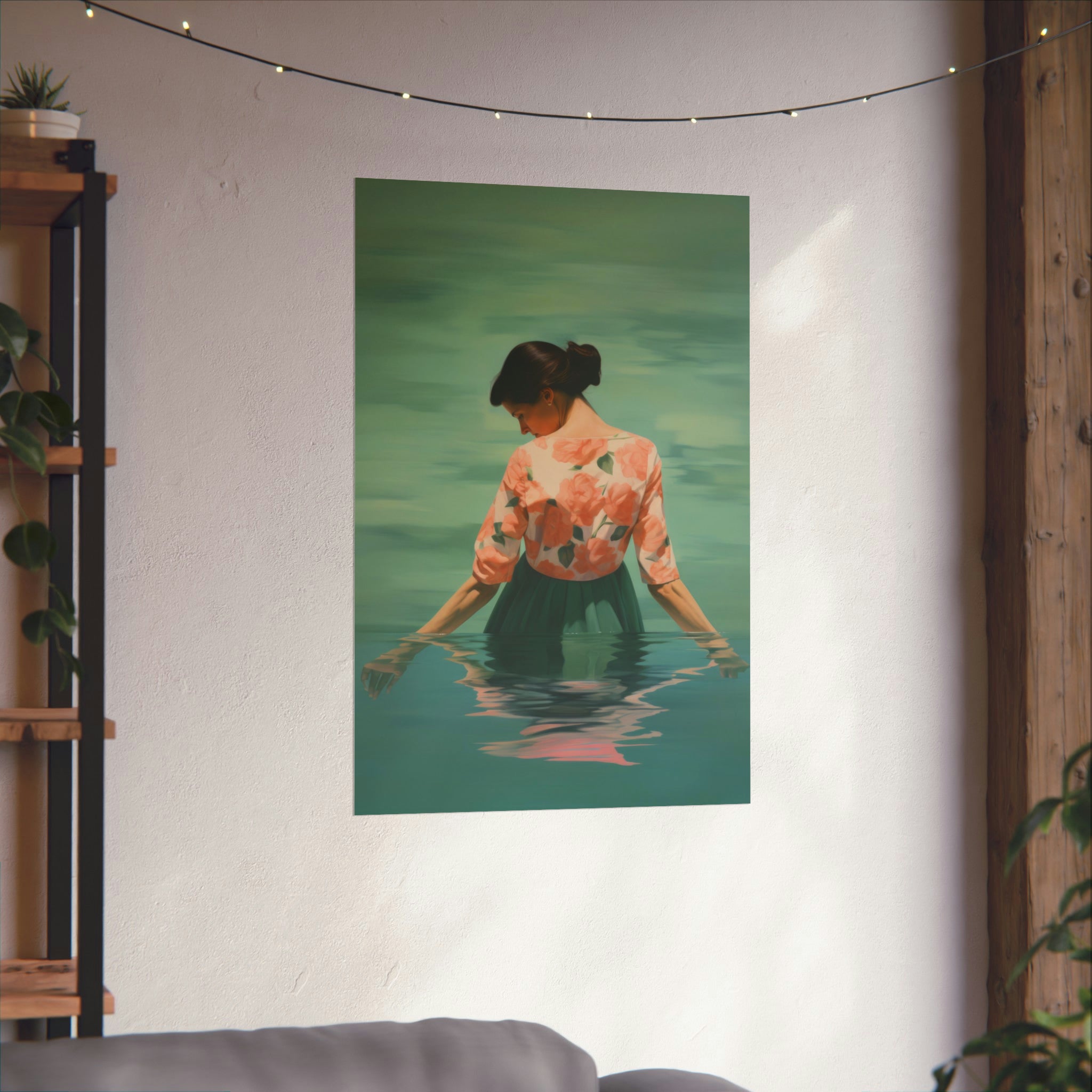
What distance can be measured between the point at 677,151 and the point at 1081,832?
1874 mm

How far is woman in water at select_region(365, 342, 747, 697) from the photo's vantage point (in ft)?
7.29

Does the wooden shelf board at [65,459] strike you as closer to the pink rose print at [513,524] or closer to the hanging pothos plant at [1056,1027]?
the pink rose print at [513,524]

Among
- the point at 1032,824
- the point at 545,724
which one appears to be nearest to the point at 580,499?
the point at 545,724

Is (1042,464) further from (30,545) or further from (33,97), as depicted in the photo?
(33,97)

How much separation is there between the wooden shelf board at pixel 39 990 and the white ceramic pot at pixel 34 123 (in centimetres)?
149

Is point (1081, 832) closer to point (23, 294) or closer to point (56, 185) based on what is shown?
point (56, 185)

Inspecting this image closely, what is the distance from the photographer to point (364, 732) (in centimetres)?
214

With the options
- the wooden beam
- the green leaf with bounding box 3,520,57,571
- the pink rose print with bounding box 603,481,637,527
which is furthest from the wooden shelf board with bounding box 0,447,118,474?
the wooden beam

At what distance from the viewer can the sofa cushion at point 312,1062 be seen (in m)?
1.12

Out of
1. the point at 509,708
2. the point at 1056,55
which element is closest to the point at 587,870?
the point at 509,708

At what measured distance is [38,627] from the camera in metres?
1.76

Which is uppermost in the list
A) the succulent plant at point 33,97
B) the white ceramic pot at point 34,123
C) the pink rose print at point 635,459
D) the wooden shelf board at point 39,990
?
the succulent plant at point 33,97

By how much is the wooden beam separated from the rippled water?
0.62 m

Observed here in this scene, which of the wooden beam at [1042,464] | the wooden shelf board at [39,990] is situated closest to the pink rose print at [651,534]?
the wooden beam at [1042,464]
